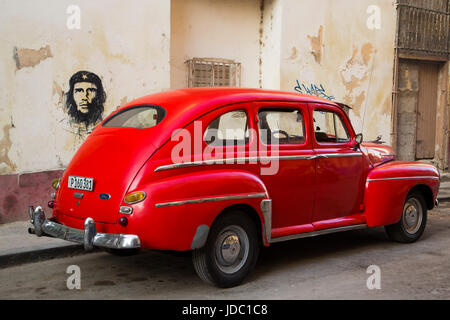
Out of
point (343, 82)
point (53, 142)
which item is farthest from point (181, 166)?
point (343, 82)

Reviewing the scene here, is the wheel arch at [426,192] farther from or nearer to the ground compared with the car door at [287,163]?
nearer to the ground

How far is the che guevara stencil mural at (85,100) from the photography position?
7.93 metres

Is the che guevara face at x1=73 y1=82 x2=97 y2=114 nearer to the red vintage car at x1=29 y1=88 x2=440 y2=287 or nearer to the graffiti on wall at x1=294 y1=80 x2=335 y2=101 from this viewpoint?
the red vintage car at x1=29 y1=88 x2=440 y2=287

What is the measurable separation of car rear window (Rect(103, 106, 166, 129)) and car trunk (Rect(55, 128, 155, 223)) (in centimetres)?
12

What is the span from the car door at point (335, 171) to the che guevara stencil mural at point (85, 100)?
4.02 metres

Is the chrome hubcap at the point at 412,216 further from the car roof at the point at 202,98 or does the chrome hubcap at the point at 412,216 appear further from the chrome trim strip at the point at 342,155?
the car roof at the point at 202,98

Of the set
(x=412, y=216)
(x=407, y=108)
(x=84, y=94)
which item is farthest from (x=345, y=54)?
(x=84, y=94)

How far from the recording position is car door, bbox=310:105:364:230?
215 inches

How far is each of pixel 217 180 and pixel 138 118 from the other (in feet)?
3.75

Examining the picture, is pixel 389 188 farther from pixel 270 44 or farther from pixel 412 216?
pixel 270 44

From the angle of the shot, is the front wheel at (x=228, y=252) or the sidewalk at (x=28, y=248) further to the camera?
the sidewalk at (x=28, y=248)

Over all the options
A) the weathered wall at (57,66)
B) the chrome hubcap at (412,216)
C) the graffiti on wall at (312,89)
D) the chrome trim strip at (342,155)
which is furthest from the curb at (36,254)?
the graffiti on wall at (312,89)

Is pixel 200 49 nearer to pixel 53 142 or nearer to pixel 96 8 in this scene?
pixel 96 8

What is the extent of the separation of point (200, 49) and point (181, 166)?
5881mm
